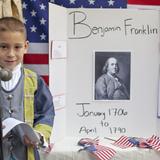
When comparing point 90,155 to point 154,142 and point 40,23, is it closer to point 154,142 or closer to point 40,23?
point 154,142

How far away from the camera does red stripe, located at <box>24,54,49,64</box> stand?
1532 millimetres

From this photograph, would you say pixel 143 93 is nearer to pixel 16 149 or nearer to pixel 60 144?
pixel 60 144

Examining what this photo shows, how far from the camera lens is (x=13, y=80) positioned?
1201mm

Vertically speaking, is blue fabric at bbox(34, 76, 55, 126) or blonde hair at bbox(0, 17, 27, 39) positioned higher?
blonde hair at bbox(0, 17, 27, 39)

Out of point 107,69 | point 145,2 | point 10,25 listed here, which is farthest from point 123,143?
point 10,25

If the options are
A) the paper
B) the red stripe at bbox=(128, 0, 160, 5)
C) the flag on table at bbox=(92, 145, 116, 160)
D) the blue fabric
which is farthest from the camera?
the red stripe at bbox=(128, 0, 160, 5)

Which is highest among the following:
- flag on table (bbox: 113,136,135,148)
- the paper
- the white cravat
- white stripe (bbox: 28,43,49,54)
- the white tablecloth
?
white stripe (bbox: 28,43,49,54)

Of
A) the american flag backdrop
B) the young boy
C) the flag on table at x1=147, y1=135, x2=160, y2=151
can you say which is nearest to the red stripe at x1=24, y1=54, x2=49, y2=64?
the american flag backdrop

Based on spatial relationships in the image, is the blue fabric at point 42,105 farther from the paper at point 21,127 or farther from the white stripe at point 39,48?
the white stripe at point 39,48

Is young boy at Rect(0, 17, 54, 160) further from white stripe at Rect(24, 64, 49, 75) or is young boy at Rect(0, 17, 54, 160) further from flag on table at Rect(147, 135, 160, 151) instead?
flag on table at Rect(147, 135, 160, 151)

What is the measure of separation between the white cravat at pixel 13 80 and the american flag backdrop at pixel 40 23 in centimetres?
30

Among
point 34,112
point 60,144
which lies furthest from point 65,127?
point 34,112

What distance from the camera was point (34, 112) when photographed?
4.10ft

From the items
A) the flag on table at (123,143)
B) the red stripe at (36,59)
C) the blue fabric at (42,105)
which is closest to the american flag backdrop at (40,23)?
the red stripe at (36,59)
